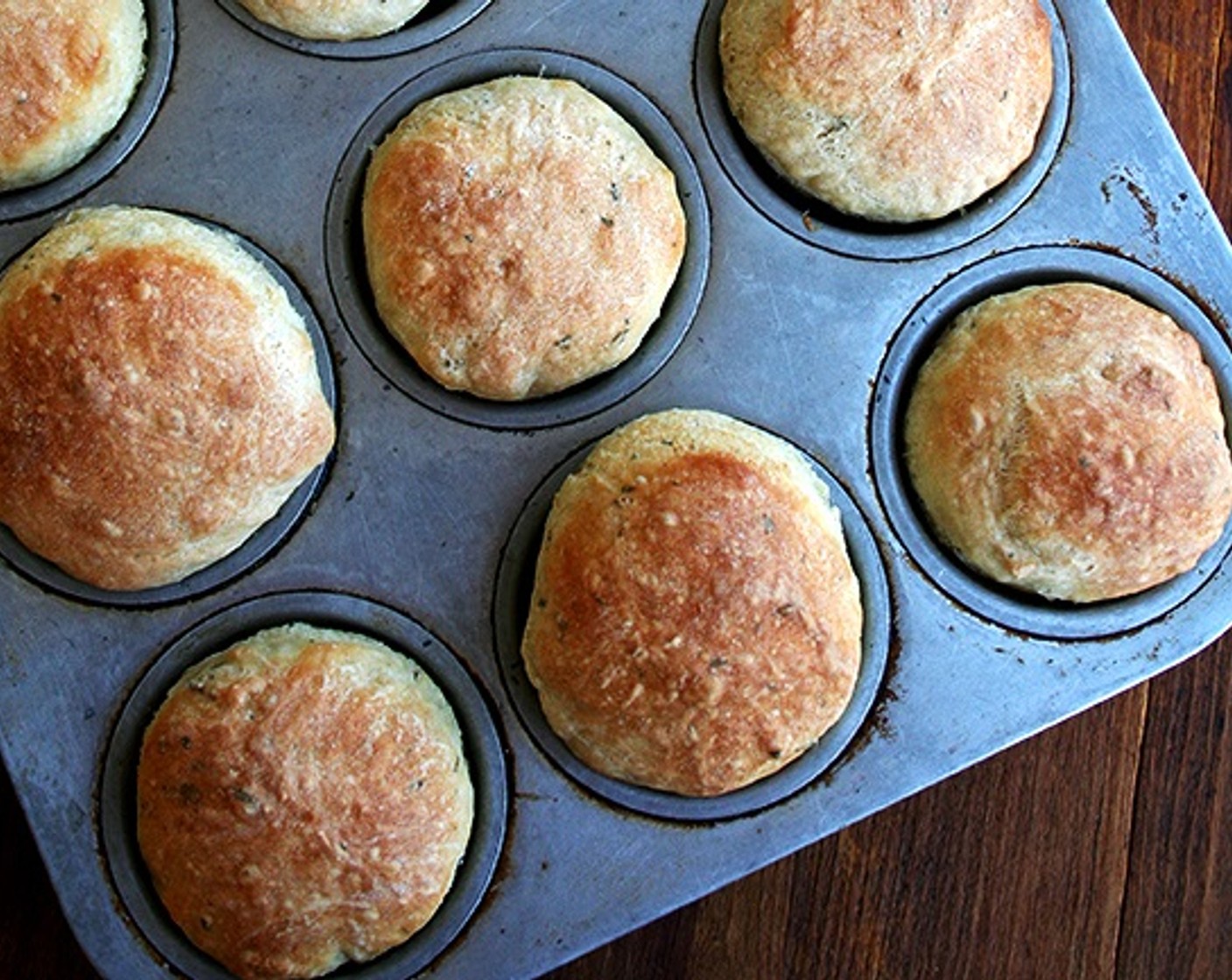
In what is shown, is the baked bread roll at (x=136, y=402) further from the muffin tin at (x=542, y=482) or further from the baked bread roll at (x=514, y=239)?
the baked bread roll at (x=514, y=239)

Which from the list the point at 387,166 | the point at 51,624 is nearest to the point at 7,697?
the point at 51,624

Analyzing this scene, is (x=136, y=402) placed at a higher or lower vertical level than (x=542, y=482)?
higher

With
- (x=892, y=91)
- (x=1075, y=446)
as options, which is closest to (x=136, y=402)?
(x=892, y=91)

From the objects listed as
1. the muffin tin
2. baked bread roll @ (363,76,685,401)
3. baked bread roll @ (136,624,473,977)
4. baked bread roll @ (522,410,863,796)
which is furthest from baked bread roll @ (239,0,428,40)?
baked bread roll @ (136,624,473,977)

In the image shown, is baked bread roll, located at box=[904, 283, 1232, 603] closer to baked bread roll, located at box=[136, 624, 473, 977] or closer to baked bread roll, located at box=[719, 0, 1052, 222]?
baked bread roll, located at box=[719, 0, 1052, 222]

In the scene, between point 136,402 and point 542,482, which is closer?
point 136,402

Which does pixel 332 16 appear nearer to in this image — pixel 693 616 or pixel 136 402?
pixel 136 402
